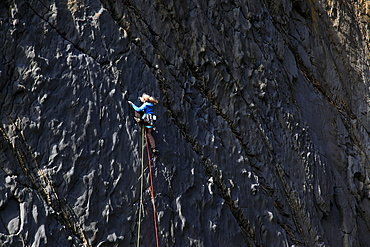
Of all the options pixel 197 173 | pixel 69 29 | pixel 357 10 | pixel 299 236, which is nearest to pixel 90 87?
pixel 69 29

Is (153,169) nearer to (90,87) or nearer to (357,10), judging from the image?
(90,87)

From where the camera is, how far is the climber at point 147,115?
8.63 metres

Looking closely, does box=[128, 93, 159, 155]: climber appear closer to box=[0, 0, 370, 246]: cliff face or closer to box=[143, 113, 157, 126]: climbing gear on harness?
box=[143, 113, 157, 126]: climbing gear on harness

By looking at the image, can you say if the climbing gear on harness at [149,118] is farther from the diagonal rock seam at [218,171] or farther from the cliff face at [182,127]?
the diagonal rock seam at [218,171]

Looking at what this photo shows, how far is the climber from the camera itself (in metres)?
8.63

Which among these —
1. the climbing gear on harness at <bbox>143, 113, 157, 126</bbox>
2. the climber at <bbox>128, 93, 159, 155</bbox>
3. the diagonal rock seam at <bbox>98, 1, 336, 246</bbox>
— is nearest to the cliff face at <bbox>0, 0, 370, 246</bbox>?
the diagonal rock seam at <bbox>98, 1, 336, 246</bbox>

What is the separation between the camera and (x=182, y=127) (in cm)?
948

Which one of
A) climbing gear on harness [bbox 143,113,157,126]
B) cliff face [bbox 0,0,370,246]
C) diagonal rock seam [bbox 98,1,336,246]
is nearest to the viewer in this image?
cliff face [bbox 0,0,370,246]

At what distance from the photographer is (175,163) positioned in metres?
9.09

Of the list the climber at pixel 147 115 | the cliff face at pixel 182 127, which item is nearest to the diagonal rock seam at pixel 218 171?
the cliff face at pixel 182 127

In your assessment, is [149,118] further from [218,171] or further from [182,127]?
[218,171]

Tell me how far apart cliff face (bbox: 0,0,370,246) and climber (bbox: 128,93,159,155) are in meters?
0.17

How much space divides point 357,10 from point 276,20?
153 inches

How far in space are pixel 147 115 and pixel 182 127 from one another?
111 centimetres
